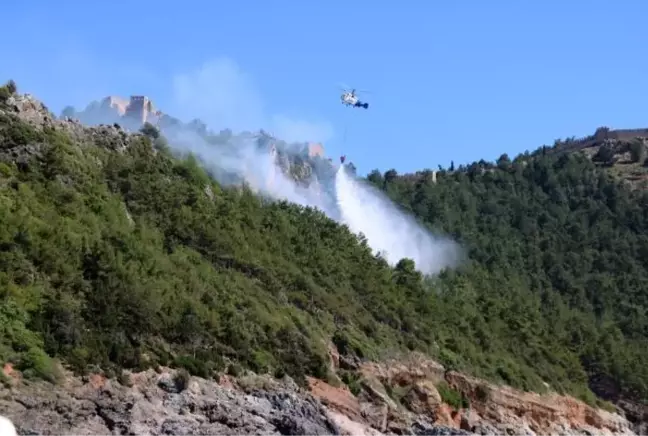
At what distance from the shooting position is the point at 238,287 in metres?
43.4

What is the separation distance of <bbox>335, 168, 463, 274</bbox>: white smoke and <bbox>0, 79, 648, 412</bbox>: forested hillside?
2427 mm

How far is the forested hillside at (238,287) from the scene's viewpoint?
1332 inches

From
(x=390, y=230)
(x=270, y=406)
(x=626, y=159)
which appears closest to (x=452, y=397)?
(x=270, y=406)

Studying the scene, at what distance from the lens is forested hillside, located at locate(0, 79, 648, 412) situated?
3384cm

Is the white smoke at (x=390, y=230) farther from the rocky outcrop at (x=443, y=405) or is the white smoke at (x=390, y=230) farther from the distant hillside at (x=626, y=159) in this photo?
the distant hillside at (x=626, y=159)

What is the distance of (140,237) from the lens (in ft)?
136

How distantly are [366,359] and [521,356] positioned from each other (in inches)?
759

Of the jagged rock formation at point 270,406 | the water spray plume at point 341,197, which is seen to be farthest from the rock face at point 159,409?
the water spray plume at point 341,197

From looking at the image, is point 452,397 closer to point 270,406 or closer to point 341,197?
point 270,406

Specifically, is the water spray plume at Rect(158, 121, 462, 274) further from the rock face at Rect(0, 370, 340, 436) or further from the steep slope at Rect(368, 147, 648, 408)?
the rock face at Rect(0, 370, 340, 436)

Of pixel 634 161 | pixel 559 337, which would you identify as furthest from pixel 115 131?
Answer: pixel 634 161

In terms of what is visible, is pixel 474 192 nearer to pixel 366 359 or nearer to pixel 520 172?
pixel 520 172

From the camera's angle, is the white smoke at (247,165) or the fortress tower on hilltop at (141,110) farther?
the fortress tower on hilltop at (141,110)

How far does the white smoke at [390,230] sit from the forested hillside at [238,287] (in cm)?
243
